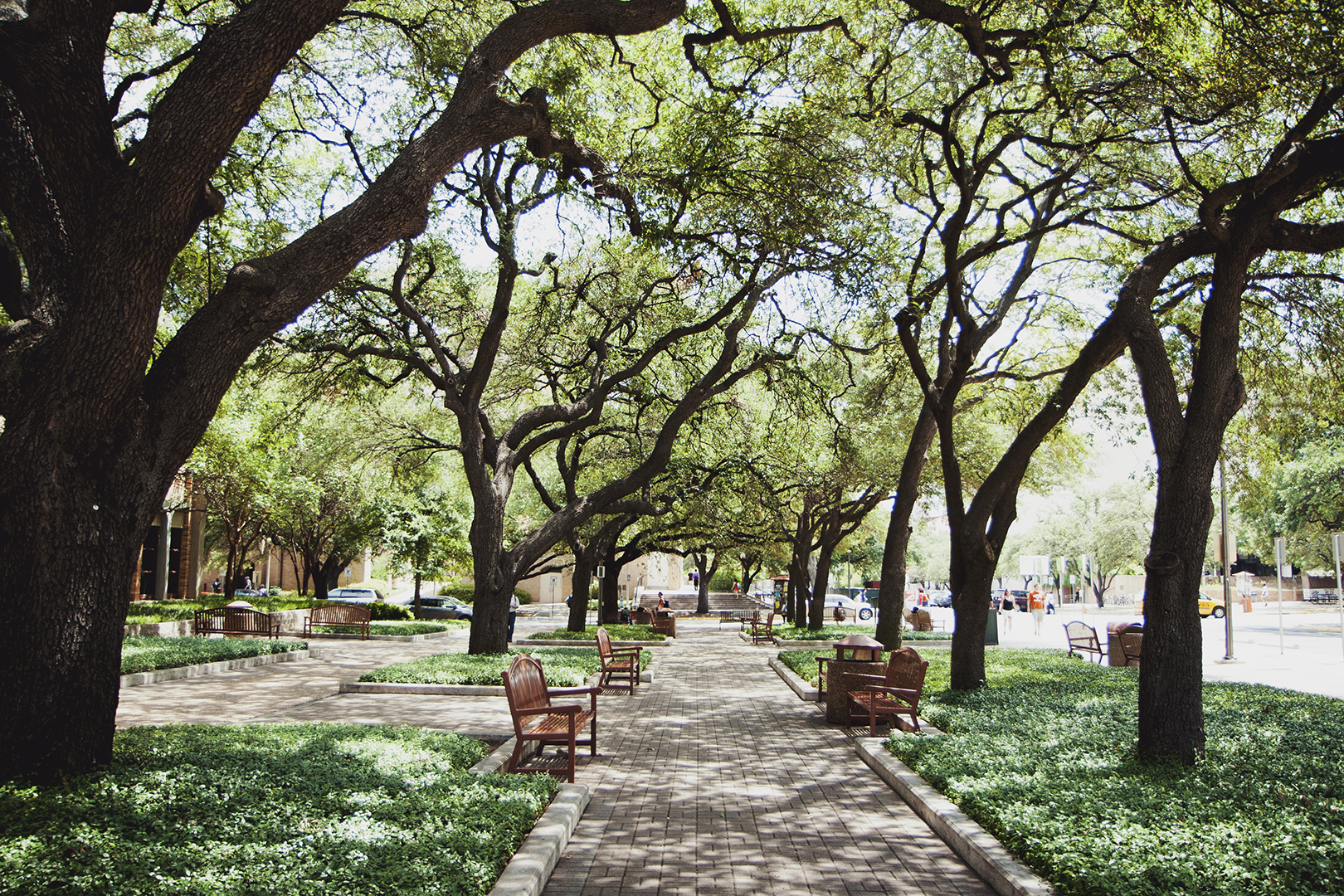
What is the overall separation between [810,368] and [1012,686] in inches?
289

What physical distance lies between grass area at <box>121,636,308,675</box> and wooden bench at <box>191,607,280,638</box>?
5.06ft

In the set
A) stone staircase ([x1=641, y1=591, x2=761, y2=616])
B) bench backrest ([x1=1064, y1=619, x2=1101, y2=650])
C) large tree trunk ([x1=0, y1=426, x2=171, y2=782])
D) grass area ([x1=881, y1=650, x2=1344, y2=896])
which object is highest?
large tree trunk ([x1=0, y1=426, x2=171, y2=782])

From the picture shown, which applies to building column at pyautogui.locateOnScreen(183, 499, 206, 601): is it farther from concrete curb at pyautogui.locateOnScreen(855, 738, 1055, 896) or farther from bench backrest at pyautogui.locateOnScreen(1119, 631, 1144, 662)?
concrete curb at pyautogui.locateOnScreen(855, 738, 1055, 896)

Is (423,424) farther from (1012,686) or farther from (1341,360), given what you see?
(1341,360)

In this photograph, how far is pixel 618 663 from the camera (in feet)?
48.6

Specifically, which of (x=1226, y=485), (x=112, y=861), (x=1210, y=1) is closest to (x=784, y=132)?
(x=1210, y=1)

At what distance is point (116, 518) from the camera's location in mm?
5918

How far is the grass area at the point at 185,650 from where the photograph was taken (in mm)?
14977

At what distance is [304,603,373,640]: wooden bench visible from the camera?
25.5m

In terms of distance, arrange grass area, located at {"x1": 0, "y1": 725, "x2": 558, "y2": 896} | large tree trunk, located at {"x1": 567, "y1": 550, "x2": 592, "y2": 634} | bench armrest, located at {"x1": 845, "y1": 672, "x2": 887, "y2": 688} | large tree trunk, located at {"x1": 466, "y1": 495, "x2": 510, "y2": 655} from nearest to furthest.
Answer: grass area, located at {"x1": 0, "y1": 725, "x2": 558, "y2": 896}, bench armrest, located at {"x1": 845, "y1": 672, "x2": 887, "y2": 688}, large tree trunk, located at {"x1": 466, "y1": 495, "x2": 510, "y2": 655}, large tree trunk, located at {"x1": 567, "y1": 550, "x2": 592, "y2": 634}

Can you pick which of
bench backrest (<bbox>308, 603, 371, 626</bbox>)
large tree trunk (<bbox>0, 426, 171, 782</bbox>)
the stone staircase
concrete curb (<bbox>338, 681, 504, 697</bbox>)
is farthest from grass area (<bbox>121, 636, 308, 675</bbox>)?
the stone staircase

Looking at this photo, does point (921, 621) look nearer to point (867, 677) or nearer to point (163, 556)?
point (867, 677)

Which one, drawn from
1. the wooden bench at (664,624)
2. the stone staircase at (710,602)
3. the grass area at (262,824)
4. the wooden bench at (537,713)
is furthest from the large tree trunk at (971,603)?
the stone staircase at (710,602)

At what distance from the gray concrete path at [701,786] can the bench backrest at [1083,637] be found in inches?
296
